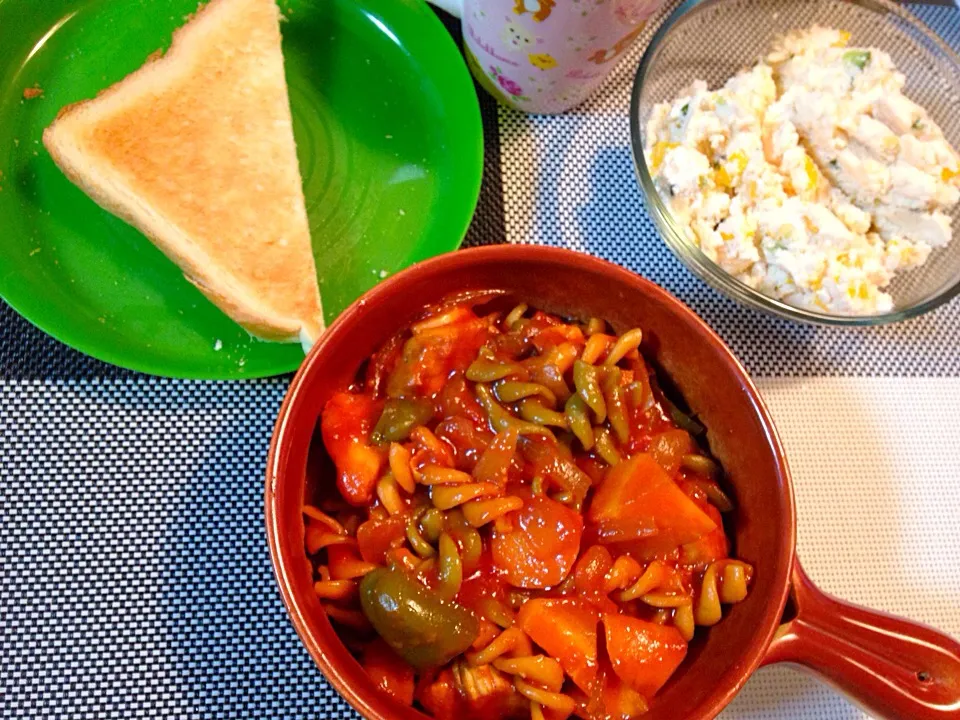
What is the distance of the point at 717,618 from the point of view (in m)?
1.03

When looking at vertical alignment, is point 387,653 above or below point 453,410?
below

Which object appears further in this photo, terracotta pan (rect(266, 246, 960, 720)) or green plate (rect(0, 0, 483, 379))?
green plate (rect(0, 0, 483, 379))

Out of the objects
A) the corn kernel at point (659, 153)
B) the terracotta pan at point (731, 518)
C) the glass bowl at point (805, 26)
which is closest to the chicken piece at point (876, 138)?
the glass bowl at point (805, 26)

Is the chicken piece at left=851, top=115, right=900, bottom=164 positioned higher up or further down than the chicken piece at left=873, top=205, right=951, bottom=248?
higher up

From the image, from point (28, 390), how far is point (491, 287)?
0.88m

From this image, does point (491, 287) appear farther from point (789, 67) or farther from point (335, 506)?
point (789, 67)

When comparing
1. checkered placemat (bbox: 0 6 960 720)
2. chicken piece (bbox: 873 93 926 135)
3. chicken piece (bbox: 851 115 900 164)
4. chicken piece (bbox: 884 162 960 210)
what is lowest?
checkered placemat (bbox: 0 6 960 720)

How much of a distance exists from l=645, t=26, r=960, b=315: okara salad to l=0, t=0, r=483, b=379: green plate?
44 centimetres

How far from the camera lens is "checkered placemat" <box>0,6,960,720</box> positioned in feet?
4.05

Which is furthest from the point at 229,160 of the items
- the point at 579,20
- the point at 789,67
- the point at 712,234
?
the point at 789,67

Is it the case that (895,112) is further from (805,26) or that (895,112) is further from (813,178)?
(805,26)

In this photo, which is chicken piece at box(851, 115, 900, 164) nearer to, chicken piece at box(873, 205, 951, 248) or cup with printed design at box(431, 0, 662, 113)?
chicken piece at box(873, 205, 951, 248)

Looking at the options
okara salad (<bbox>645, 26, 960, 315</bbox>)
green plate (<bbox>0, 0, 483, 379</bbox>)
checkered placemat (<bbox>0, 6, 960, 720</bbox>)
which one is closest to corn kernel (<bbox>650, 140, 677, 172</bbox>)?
okara salad (<bbox>645, 26, 960, 315</bbox>)

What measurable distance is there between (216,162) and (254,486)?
2.12ft
